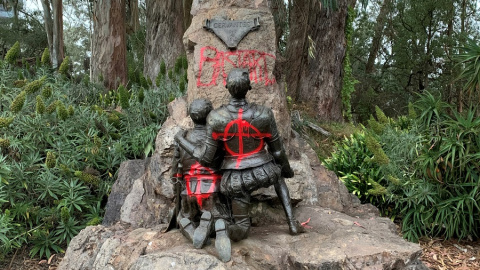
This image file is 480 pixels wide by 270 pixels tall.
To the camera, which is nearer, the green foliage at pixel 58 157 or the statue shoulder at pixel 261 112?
the statue shoulder at pixel 261 112

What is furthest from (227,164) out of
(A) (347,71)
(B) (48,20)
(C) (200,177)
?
(B) (48,20)

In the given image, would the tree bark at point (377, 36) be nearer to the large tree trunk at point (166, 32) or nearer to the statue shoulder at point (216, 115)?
the large tree trunk at point (166, 32)

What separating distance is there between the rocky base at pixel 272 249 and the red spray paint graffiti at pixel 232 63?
5.06 feet

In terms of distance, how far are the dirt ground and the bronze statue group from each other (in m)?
2.65

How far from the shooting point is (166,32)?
9508 millimetres

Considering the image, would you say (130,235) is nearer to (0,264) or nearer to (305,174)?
(305,174)

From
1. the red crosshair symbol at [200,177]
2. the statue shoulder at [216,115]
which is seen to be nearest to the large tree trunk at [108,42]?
the red crosshair symbol at [200,177]

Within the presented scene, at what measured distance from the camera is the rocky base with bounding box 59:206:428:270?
302 cm

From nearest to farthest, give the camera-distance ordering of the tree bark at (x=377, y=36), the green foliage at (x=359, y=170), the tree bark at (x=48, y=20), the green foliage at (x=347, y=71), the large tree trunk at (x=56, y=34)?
the green foliage at (x=359, y=170) → the green foliage at (x=347, y=71) → the large tree trunk at (x=56, y=34) → the tree bark at (x=48, y=20) → the tree bark at (x=377, y=36)

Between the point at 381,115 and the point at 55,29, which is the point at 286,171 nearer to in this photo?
the point at 381,115

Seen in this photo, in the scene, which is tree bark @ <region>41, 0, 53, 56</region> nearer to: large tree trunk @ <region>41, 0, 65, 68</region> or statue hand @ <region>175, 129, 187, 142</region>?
large tree trunk @ <region>41, 0, 65, 68</region>

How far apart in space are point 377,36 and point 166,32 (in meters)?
10.5

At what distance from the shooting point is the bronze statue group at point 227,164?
3.24 meters

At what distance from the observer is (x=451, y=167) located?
18.0 feet
